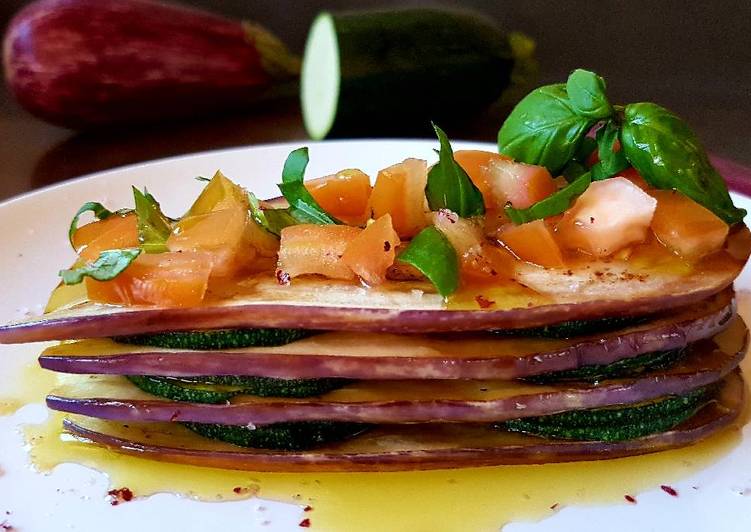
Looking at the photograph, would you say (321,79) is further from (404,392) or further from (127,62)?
(404,392)

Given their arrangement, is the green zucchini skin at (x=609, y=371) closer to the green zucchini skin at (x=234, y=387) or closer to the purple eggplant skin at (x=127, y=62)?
the green zucchini skin at (x=234, y=387)

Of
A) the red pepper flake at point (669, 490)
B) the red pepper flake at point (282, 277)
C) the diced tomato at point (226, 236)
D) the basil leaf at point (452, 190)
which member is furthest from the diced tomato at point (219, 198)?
the red pepper flake at point (669, 490)

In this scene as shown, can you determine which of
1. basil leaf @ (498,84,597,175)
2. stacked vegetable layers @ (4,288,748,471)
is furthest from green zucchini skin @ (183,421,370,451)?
basil leaf @ (498,84,597,175)

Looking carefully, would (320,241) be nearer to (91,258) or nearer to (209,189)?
(209,189)

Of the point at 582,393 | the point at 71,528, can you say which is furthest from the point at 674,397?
the point at 71,528

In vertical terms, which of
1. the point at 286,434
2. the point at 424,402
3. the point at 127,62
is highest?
the point at 127,62

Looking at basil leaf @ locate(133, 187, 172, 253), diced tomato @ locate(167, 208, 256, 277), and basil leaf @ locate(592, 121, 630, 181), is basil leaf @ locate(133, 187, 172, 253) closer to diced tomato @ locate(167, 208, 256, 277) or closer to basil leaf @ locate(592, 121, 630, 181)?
diced tomato @ locate(167, 208, 256, 277)

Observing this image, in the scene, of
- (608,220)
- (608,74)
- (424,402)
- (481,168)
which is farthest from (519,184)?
(608,74)
